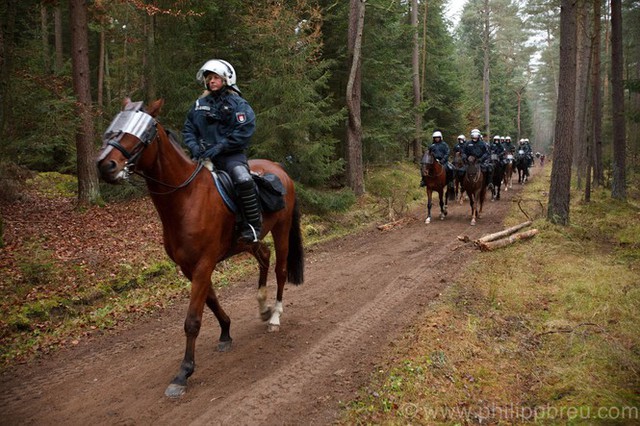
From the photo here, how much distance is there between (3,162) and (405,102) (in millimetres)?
18042

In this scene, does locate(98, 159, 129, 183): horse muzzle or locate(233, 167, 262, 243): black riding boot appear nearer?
locate(98, 159, 129, 183): horse muzzle

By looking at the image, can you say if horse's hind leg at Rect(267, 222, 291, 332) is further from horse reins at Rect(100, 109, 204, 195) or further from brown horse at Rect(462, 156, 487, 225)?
brown horse at Rect(462, 156, 487, 225)

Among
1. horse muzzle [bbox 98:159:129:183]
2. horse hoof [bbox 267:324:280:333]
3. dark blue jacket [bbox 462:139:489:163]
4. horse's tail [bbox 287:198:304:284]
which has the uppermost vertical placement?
dark blue jacket [bbox 462:139:489:163]

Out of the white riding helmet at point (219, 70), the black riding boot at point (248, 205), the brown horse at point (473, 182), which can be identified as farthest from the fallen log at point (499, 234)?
the white riding helmet at point (219, 70)

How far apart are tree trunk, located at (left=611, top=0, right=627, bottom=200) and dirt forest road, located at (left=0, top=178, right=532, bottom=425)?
13061 millimetres

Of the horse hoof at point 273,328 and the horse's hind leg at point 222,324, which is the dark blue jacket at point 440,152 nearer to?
the horse hoof at point 273,328

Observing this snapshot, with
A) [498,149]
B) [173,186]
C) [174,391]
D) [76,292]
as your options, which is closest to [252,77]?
[76,292]

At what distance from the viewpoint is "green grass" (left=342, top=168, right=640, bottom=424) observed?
156 inches

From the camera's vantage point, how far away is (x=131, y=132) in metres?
4.09

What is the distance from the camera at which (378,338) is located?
585cm

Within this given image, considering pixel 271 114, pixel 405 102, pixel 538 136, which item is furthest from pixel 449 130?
pixel 538 136

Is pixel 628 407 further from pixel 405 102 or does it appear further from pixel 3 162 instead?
pixel 405 102

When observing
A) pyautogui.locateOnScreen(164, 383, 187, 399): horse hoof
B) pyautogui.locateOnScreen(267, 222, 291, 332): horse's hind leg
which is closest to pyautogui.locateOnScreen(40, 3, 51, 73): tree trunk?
pyautogui.locateOnScreen(267, 222, 291, 332): horse's hind leg

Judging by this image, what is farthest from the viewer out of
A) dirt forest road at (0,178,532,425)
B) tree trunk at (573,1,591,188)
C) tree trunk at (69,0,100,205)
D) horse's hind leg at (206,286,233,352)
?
tree trunk at (573,1,591,188)
